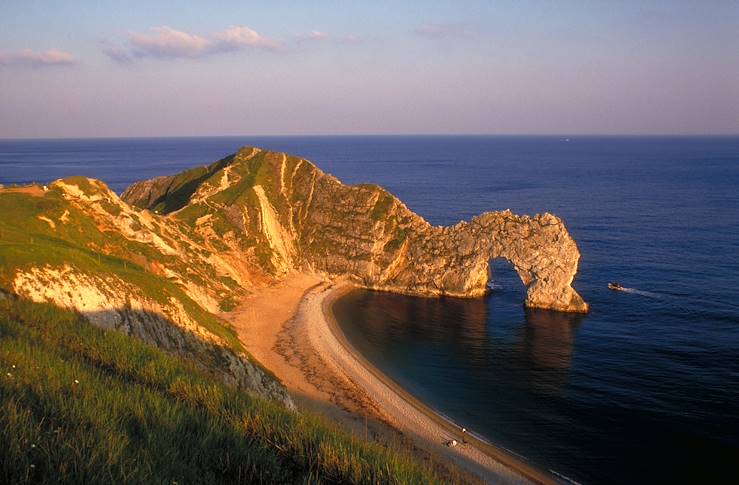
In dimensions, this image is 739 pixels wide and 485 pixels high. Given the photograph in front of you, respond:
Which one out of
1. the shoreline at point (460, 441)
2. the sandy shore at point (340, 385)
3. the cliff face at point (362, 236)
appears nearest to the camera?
the shoreline at point (460, 441)

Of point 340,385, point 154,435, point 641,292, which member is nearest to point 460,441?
point 340,385

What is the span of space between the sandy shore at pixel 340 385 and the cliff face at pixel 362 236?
12.0 meters

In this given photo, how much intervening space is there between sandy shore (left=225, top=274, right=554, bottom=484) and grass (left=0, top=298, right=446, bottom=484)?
15.5m

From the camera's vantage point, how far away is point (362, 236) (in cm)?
8688

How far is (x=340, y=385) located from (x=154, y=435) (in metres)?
40.6

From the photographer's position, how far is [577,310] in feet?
228

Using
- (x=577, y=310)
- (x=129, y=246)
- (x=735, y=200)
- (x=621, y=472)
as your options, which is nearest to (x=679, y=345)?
(x=577, y=310)

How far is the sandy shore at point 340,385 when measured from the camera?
123 feet

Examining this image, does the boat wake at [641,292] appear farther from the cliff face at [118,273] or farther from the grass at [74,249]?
the grass at [74,249]

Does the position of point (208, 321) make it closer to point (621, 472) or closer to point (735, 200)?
point (621, 472)

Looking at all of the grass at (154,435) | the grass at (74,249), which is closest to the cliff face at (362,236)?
the grass at (74,249)

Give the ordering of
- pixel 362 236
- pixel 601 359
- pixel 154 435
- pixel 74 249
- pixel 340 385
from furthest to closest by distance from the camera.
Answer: pixel 362 236 < pixel 601 359 < pixel 340 385 < pixel 74 249 < pixel 154 435

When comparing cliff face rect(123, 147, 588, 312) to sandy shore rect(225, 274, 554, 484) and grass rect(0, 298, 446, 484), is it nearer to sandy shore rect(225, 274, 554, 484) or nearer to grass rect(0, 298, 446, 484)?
sandy shore rect(225, 274, 554, 484)

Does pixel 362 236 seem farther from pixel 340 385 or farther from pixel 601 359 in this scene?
pixel 601 359
